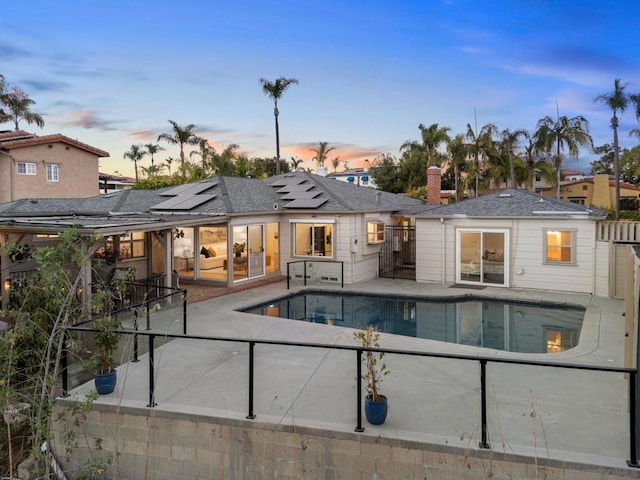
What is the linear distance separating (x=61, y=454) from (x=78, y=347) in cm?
155

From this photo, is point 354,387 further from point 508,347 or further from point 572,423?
point 508,347

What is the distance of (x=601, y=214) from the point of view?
575 inches

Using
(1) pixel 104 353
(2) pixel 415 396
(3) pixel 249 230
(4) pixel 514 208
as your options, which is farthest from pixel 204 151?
(2) pixel 415 396

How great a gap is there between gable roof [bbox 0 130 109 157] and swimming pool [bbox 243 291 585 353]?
21.7 m

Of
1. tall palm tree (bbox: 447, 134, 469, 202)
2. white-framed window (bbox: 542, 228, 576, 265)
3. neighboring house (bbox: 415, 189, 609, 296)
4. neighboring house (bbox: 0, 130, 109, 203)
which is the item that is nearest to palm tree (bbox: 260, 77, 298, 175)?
neighboring house (bbox: 0, 130, 109, 203)

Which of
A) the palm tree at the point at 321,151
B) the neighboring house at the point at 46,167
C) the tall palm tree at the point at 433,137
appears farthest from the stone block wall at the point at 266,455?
the palm tree at the point at 321,151

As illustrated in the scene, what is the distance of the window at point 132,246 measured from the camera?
13836 millimetres

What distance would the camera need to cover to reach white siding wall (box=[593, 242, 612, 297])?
1379 cm

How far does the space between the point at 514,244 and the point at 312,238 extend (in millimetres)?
7288

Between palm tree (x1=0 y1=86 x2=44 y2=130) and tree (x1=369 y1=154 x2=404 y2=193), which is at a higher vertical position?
palm tree (x1=0 y1=86 x2=44 y2=130)

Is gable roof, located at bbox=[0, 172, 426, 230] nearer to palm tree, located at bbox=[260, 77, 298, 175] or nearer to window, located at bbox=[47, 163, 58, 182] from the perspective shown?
window, located at bbox=[47, 163, 58, 182]

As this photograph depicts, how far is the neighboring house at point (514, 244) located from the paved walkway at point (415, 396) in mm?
7565

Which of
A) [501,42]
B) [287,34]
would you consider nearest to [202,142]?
[287,34]

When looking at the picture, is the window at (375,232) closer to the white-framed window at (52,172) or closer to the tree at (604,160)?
the white-framed window at (52,172)
